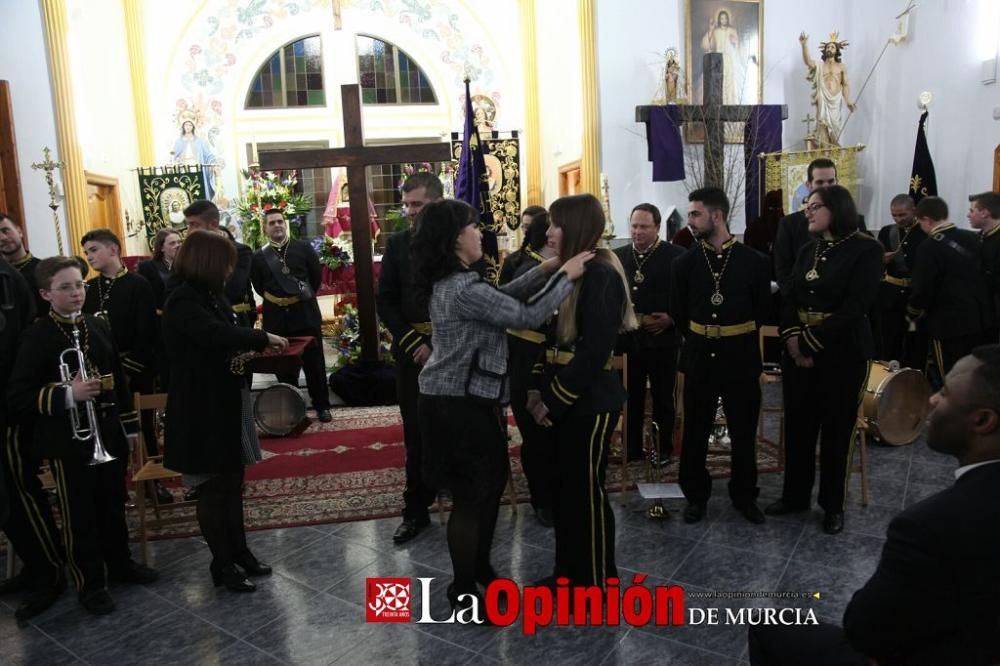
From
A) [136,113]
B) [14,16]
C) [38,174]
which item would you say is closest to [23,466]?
[38,174]

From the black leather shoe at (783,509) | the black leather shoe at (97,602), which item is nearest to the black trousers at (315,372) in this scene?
the black leather shoe at (97,602)

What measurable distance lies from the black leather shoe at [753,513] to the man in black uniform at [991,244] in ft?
10.2

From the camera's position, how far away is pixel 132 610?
338 centimetres

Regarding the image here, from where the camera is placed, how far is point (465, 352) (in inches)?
110

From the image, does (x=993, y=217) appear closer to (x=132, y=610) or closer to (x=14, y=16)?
(x=132, y=610)

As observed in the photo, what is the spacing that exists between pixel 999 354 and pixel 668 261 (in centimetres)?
336

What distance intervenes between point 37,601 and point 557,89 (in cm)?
1104

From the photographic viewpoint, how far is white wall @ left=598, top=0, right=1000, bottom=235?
28.9 feet

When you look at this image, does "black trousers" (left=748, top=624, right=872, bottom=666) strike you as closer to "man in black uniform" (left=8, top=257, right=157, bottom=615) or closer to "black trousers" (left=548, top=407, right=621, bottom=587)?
"black trousers" (left=548, top=407, right=621, bottom=587)

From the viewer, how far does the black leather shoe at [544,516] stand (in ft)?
13.5

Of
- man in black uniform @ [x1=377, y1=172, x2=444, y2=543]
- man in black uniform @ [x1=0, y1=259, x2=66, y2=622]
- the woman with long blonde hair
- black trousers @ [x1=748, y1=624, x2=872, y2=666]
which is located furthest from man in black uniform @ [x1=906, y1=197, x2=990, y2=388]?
man in black uniform @ [x1=0, y1=259, x2=66, y2=622]

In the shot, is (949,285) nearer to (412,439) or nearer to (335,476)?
(412,439)

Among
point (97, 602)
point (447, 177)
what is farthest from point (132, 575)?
point (447, 177)

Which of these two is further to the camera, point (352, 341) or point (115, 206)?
point (115, 206)
